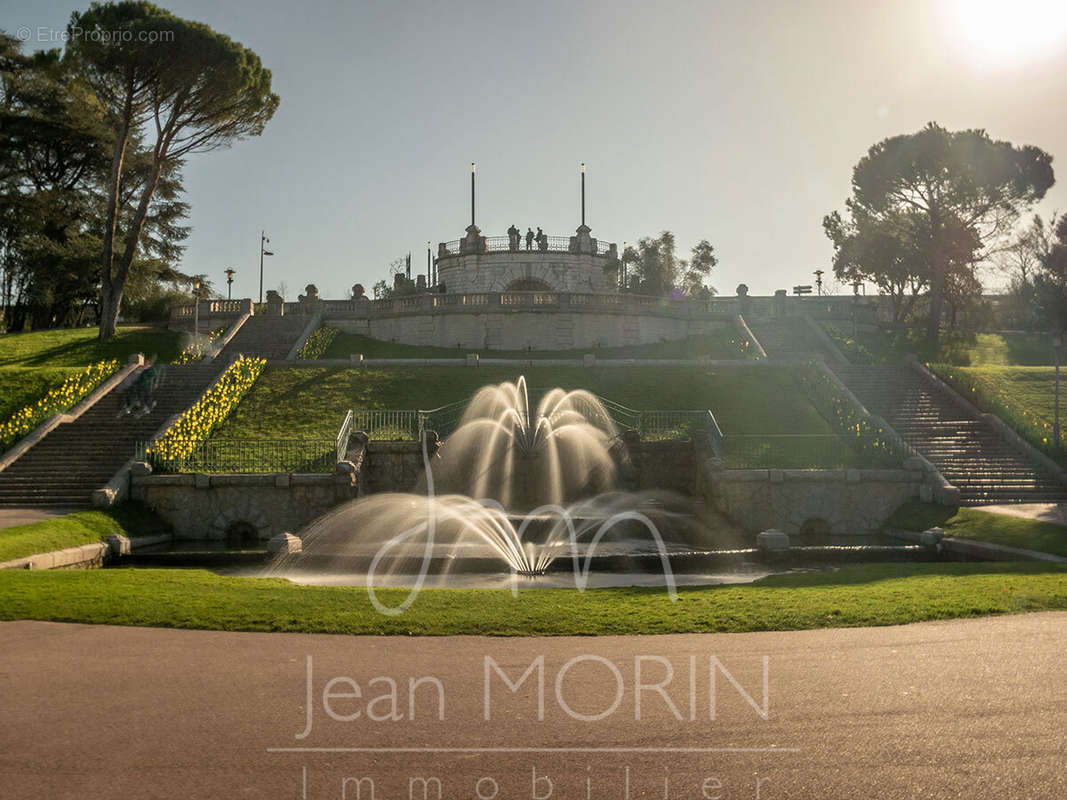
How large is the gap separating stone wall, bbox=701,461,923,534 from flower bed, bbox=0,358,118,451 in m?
22.0

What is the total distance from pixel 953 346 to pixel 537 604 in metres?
43.5

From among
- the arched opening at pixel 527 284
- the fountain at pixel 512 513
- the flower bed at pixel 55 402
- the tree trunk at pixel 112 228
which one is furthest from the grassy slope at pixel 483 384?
the arched opening at pixel 527 284

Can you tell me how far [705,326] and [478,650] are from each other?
127ft

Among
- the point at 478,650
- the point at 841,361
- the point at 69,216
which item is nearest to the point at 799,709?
the point at 478,650

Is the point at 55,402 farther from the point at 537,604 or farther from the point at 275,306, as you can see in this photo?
the point at 537,604

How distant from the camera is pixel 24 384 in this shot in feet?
101

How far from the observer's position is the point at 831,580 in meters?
13.0

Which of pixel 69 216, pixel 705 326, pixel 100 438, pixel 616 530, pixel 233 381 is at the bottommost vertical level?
pixel 616 530

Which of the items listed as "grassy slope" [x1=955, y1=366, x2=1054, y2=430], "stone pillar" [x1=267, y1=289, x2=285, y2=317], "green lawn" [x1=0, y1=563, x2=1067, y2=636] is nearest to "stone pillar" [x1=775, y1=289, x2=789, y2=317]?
"grassy slope" [x1=955, y1=366, x2=1054, y2=430]

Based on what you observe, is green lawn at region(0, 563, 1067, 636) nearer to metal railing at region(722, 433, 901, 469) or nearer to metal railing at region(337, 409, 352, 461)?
metal railing at region(337, 409, 352, 461)

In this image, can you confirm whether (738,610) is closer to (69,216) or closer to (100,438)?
(100,438)

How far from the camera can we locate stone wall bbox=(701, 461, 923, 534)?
2267cm

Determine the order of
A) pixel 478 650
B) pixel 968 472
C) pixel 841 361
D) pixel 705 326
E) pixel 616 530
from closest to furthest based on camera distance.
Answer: pixel 478 650 → pixel 616 530 → pixel 968 472 → pixel 841 361 → pixel 705 326

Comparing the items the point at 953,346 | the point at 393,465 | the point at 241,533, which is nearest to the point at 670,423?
the point at 393,465
